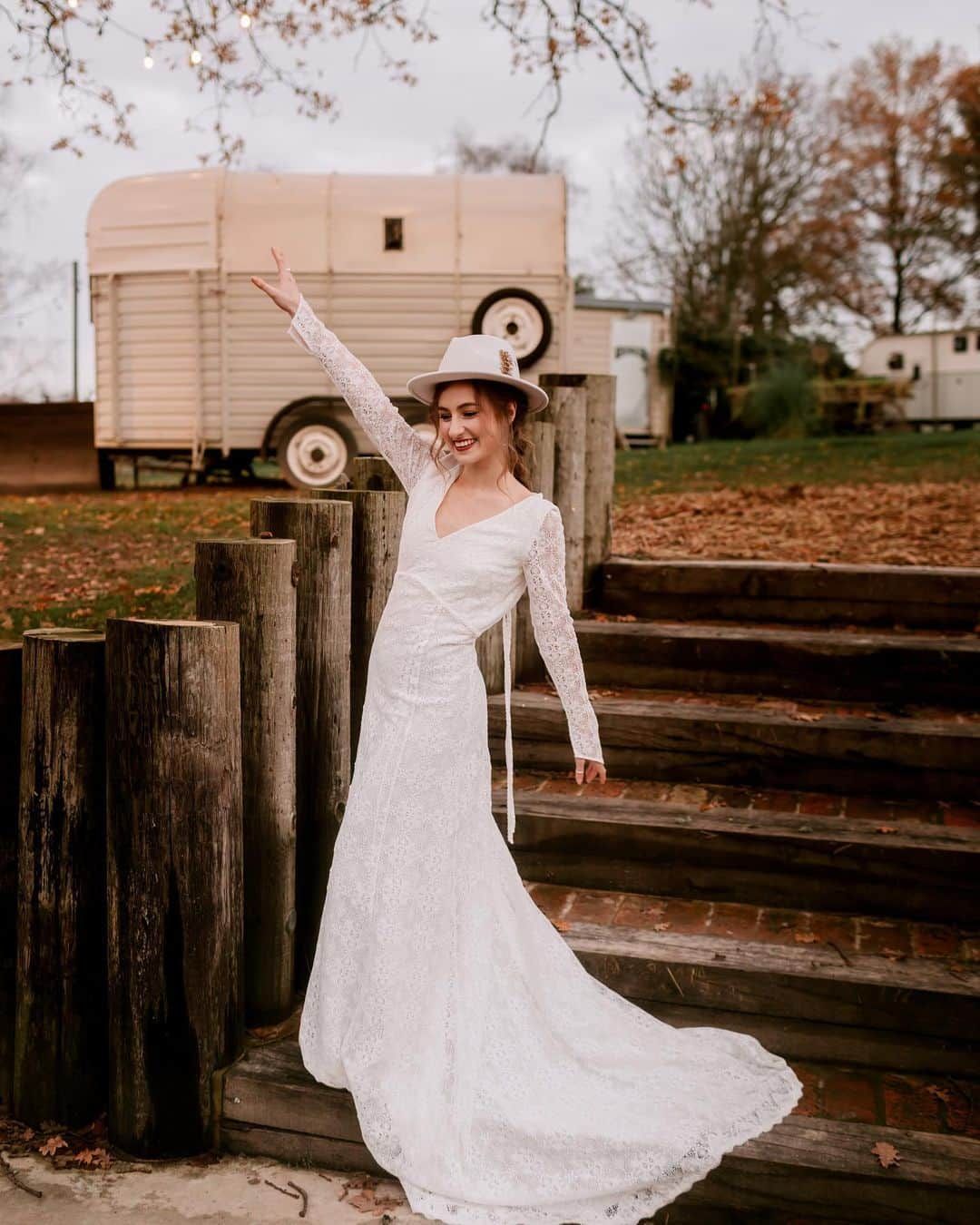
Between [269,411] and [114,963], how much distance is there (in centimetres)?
1188

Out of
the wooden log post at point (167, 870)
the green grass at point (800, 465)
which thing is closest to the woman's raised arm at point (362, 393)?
the wooden log post at point (167, 870)

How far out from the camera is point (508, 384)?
3074mm

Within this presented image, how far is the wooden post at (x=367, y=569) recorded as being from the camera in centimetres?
373

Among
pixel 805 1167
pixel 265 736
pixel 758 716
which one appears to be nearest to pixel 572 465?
pixel 758 716

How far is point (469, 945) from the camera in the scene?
3062mm

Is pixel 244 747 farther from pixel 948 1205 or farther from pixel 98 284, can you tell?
pixel 98 284

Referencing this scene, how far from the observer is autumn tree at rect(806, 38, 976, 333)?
33.1 metres

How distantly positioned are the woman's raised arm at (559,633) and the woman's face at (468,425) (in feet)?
0.80

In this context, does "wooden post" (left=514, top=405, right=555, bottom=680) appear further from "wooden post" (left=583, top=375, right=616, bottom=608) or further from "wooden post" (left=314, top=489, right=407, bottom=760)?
"wooden post" (left=314, top=489, right=407, bottom=760)

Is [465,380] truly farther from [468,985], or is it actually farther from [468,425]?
[468,985]

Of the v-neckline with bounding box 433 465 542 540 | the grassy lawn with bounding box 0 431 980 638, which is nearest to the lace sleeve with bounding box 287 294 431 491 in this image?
the v-neckline with bounding box 433 465 542 540

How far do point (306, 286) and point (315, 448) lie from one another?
75.9 inches

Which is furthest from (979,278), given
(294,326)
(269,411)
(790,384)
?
(294,326)

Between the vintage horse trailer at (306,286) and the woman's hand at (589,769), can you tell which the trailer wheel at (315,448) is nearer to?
the vintage horse trailer at (306,286)
